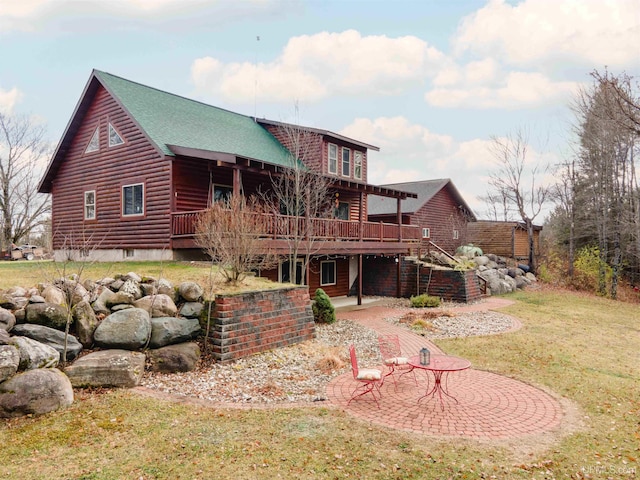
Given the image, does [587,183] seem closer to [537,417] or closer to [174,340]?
[537,417]

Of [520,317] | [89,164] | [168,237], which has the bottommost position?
[520,317]

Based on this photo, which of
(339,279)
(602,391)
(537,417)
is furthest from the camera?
(339,279)

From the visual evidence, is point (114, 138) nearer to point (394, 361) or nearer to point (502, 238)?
point (394, 361)

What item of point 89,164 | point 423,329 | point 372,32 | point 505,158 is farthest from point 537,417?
point 505,158

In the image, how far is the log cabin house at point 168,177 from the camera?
44.3 feet

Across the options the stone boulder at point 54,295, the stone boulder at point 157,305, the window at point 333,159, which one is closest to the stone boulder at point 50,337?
the stone boulder at point 54,295

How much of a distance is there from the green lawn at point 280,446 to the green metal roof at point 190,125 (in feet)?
32.5

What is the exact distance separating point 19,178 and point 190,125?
23236 mm

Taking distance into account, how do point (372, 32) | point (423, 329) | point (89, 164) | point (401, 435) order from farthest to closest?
point (89, 164) → point (372, 32) → point (423, 329) → point (401, 435)

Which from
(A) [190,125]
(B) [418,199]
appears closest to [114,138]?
(A) [190,125]

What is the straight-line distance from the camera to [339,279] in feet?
63.2

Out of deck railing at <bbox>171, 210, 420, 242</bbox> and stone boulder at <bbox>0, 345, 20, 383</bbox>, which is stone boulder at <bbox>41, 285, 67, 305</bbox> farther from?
deck railing at <bbox>171, 210, 420, 242</bbox>

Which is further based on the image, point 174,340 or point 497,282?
point 497,282

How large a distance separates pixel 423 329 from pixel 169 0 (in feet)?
41.7
